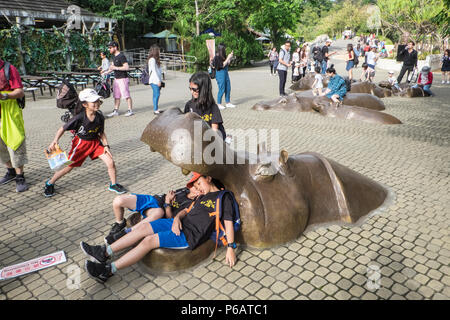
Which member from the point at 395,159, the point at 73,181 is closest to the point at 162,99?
the point at 73,181

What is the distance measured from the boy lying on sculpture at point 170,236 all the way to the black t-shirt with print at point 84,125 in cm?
203

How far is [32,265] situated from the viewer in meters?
3.60

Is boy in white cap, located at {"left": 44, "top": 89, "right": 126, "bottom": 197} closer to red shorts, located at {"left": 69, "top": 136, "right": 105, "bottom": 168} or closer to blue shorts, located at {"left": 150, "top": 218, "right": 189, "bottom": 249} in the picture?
red shorts, located at {"left": 69, "top": 136, "right": 105, "bottom": 168}

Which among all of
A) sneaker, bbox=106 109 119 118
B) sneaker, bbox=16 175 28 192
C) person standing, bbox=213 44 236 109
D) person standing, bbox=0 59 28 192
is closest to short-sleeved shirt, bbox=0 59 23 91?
person standing, bbox=0 59 28 192

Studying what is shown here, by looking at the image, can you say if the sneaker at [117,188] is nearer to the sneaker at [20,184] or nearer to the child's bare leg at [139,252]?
the sneaker at [20,184]

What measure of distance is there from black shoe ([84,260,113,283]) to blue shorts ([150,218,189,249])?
1.71 feet

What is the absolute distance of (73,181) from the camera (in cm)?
584

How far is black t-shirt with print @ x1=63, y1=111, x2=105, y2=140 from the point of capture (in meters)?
4.89

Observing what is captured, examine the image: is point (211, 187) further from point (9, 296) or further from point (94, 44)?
point (94, 44)

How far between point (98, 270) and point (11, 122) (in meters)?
3.15

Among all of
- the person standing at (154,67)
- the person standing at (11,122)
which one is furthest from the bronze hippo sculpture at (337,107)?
the person standing at (11,122)

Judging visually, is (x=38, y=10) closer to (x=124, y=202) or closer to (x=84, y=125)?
(x=84, y=125)

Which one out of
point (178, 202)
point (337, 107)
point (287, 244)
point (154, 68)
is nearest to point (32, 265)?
point (178, 202)

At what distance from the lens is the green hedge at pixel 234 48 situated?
72.8 feet
